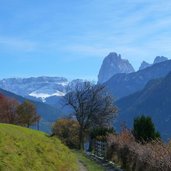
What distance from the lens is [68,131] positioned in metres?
101

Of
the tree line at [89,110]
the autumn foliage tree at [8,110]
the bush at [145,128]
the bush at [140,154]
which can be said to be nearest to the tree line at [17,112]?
the autumn foliage tree at [8,110]

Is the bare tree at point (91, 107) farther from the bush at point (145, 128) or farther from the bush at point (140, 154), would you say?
the bush at point (140, 154)

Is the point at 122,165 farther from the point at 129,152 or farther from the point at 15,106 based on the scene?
the point at 15,106

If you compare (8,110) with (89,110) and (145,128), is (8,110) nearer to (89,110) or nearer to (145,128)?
(89,110)

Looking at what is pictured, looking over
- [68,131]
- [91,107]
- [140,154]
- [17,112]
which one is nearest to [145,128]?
[140,154]

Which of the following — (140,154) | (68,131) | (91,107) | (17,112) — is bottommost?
(140,154)

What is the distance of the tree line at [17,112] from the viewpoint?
4497 inches

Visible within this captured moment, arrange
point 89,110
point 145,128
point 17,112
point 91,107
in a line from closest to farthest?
point 145,128
point 89,110
point 91,107
point 17,112

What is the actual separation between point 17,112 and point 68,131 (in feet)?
68.4

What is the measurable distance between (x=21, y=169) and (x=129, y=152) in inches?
589

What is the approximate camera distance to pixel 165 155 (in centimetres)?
1991

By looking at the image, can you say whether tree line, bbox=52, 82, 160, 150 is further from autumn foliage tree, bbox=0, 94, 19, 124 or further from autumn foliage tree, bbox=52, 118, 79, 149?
autumn foliage tree, bbox=0, 94, 19, 124

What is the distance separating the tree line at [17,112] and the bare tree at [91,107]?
960 inches

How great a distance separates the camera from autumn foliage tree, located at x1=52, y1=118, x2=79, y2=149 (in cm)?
9338
